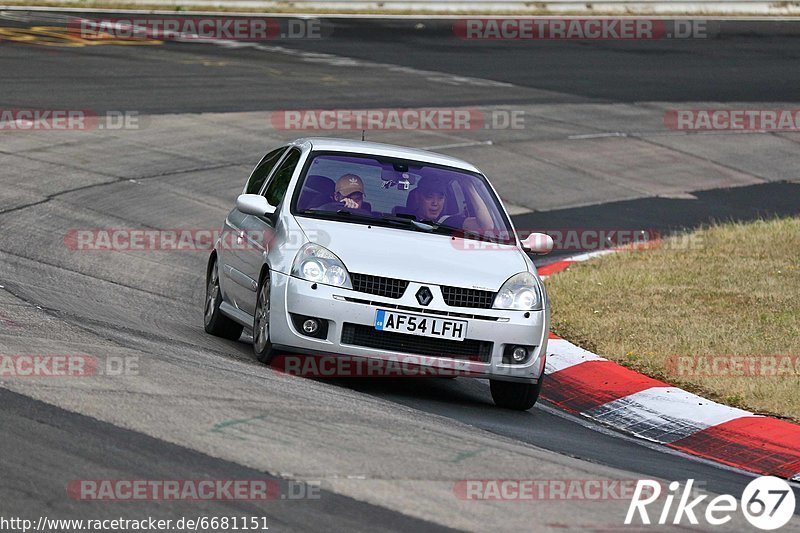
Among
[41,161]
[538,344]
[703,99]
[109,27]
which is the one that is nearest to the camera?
[538,344]

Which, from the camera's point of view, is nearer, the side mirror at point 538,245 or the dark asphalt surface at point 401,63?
the side mirror at point 538,245

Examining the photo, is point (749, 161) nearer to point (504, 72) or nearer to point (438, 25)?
point (504, 72)

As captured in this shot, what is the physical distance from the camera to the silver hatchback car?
8.48m

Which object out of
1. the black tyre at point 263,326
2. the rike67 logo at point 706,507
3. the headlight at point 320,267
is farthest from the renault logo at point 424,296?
the rike67 logo at point 706,507

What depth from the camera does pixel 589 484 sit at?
6.46m

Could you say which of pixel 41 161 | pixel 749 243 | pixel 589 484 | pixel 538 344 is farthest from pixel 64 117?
pixel 589 484

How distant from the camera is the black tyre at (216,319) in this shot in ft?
34.2

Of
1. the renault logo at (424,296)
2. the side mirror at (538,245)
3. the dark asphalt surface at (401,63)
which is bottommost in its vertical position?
the dark asphalt surface at (401,63)

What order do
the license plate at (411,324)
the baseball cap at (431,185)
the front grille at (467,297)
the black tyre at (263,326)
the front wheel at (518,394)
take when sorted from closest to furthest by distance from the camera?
the license plate at (411,324), the front grille at (467,297), the black tyre at (263,326), the front wheel at (518,394), the baseball cap at (431,185)

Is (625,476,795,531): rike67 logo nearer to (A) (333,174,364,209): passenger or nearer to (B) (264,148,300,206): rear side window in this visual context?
(A) (333,174,364,209): passenger

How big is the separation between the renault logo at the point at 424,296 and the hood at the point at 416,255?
2.1 inches

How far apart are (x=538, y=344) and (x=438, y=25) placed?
24666 mm

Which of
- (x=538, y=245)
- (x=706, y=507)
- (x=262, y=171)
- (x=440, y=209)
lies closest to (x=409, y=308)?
(x=440, y=209)

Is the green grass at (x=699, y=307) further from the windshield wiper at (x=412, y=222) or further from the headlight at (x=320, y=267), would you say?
the headlight at (x=320, y=267)
